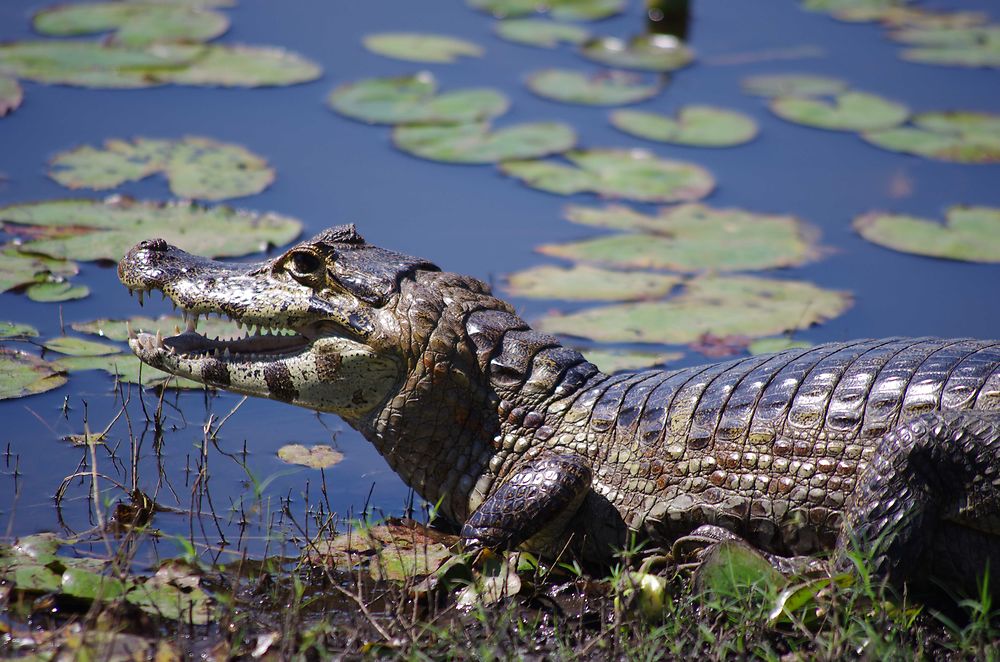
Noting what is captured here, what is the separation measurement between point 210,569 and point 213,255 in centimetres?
247

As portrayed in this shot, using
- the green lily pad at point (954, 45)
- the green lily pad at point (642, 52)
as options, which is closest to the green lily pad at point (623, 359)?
the green lily pad at point (642, 52)

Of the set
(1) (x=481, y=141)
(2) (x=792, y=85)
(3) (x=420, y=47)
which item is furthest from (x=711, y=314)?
(3) (x=420, y=47)

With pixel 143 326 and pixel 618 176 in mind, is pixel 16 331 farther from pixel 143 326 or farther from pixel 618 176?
pixel 618 176

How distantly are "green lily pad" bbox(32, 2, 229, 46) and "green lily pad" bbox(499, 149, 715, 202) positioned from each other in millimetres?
2804

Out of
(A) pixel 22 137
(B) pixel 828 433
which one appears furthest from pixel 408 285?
(A) pixel 22 137

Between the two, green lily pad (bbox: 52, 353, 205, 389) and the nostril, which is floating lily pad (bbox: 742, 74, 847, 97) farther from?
the nostril

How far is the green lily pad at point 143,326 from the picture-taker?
17.4 feet

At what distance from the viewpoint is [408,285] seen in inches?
168

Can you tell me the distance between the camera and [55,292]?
223 inches

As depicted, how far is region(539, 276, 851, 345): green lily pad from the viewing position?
5.69m

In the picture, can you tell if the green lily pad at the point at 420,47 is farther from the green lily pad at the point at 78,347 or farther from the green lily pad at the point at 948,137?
the green lily pad at the point at 78,347

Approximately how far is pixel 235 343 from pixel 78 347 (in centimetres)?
118

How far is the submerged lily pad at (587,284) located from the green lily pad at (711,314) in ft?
0.30

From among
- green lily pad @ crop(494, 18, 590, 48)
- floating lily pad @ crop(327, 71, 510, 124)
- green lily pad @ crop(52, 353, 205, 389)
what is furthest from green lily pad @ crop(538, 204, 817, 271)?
green lily pad @ crop(494, 18, 590, 48)
